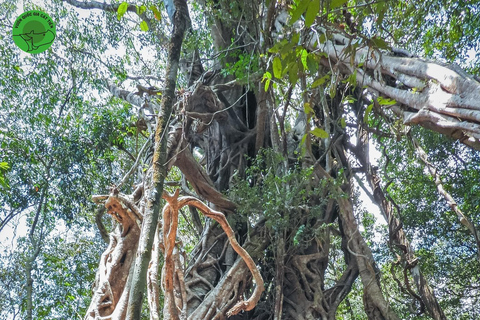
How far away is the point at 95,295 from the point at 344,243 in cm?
235

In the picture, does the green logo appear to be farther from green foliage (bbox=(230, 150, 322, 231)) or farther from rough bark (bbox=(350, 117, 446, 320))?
rough bark (bbox=(350, 117, 446, 320))

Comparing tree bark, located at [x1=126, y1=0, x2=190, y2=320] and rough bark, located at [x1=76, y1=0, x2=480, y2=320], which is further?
rough bark, located at [x1=76, y1=0, x2=480, y2=320]

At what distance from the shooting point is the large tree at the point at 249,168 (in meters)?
2.95

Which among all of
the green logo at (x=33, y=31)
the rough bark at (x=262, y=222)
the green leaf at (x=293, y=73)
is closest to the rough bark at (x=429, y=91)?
the rough bark at (x=262, y=222)

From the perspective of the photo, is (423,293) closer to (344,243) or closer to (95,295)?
(344,243)

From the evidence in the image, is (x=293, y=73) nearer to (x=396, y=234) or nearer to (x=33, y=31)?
(x=33, y=31)

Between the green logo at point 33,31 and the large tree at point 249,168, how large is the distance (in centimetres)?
92

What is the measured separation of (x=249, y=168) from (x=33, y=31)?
9.25 feet

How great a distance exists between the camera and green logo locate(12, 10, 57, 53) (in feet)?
5.37

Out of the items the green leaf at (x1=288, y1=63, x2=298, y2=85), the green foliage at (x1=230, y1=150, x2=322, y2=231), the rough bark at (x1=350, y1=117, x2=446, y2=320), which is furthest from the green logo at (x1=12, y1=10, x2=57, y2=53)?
the rough bark at (x1=350, y1=117, x2=446, y2=320)

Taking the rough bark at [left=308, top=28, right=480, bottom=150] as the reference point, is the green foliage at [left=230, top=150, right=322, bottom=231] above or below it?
above

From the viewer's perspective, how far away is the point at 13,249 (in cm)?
514

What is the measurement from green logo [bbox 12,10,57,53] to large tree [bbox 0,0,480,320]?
0.92 metres

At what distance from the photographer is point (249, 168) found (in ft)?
13.9
